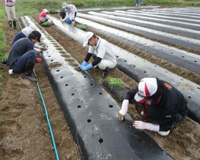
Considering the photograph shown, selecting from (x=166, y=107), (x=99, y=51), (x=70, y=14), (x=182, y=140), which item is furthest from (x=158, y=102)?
(x=70, y=14)

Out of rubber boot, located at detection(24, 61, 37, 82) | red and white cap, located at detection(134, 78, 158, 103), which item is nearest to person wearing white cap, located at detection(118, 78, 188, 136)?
red and white cap, located at detection(134, 78, 158, 103)

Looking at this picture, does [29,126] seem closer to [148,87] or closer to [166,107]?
[148,87]

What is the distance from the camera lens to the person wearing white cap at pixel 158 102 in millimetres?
2086

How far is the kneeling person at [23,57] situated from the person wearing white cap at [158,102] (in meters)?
2.82

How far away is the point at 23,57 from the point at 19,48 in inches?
12.1

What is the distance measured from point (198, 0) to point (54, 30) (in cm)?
2475

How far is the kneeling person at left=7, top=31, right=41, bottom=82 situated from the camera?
410 cm

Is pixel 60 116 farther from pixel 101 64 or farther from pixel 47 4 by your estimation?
pixel 47 4

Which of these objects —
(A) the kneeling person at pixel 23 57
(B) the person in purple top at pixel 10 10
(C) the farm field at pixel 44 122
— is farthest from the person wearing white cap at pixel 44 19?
(A) the kneeling person at pixel 23 57

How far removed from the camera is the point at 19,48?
418 centimetres

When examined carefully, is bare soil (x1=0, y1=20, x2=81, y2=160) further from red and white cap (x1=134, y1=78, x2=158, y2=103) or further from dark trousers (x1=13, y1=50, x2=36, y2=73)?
red and white cap (x1=134, y1=78, x2=158, y2=103)

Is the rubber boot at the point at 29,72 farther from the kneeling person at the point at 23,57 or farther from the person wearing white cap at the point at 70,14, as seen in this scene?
the person wearing white cap at the point at 70,14

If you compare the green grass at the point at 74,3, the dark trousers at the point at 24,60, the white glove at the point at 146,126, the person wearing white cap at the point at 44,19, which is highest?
the green grass at the point at 74,3

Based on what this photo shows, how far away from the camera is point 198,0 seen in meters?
24.1
